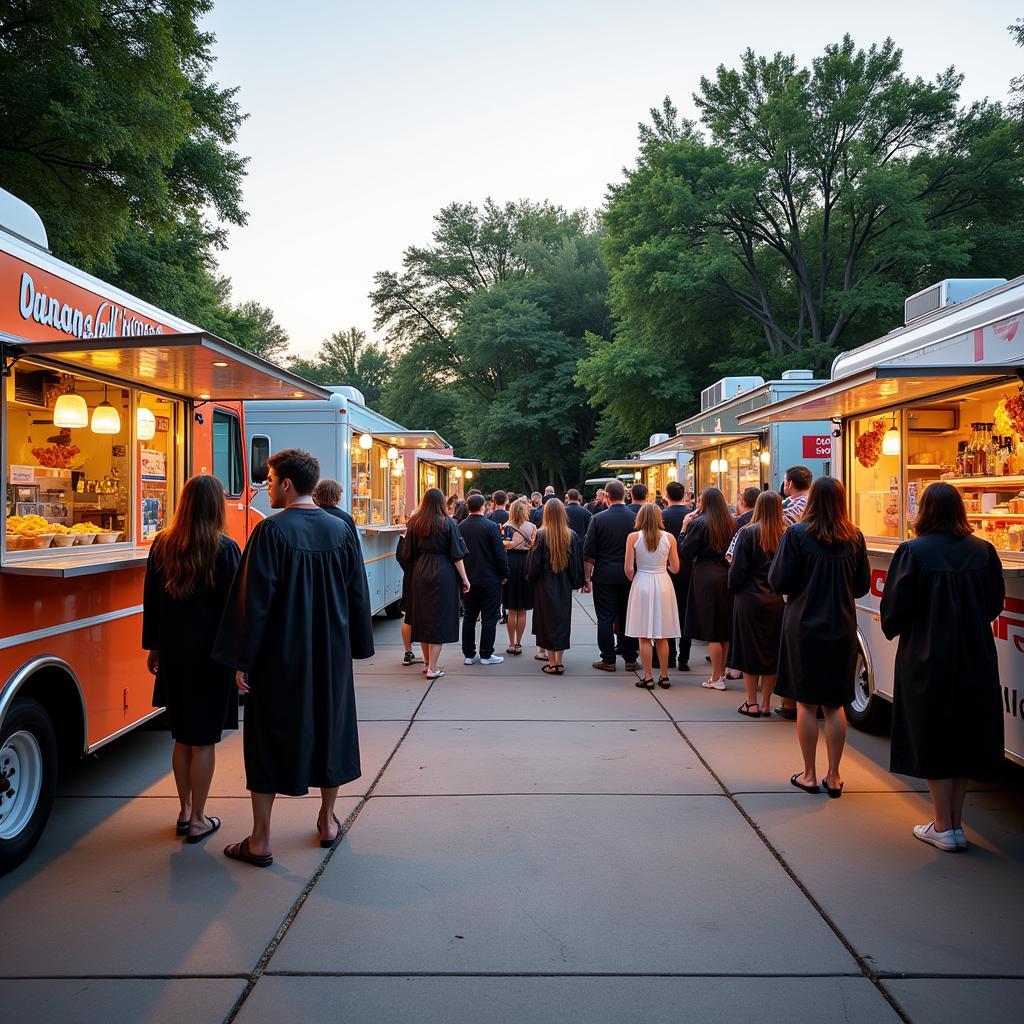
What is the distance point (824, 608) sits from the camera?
5.23m

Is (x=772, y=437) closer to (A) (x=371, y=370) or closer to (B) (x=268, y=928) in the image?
(B) (x=268, y=928)

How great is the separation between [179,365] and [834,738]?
446cm

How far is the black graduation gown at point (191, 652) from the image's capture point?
14.6ft

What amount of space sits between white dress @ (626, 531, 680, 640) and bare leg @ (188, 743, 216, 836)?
15.8 feet

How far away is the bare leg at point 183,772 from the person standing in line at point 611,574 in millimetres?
5380

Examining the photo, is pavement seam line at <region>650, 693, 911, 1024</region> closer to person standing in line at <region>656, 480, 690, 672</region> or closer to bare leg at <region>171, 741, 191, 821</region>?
bare leg at <region>171, 741, 191, 821</region>

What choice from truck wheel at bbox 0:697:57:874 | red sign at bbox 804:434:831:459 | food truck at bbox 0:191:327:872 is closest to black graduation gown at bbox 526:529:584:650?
food truck at bbox 0:191:327:872

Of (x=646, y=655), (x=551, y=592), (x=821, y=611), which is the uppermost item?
(x=821, y=611)

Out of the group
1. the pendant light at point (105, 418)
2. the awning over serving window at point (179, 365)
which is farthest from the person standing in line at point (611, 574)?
the pendant light at point (105, 418)

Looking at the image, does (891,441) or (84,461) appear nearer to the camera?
(84,461)

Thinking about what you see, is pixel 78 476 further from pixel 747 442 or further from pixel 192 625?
pixel 747 442

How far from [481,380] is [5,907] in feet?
147

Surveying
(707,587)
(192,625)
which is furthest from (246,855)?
(707,587)

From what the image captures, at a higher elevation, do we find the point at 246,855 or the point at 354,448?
the point at 354,448
